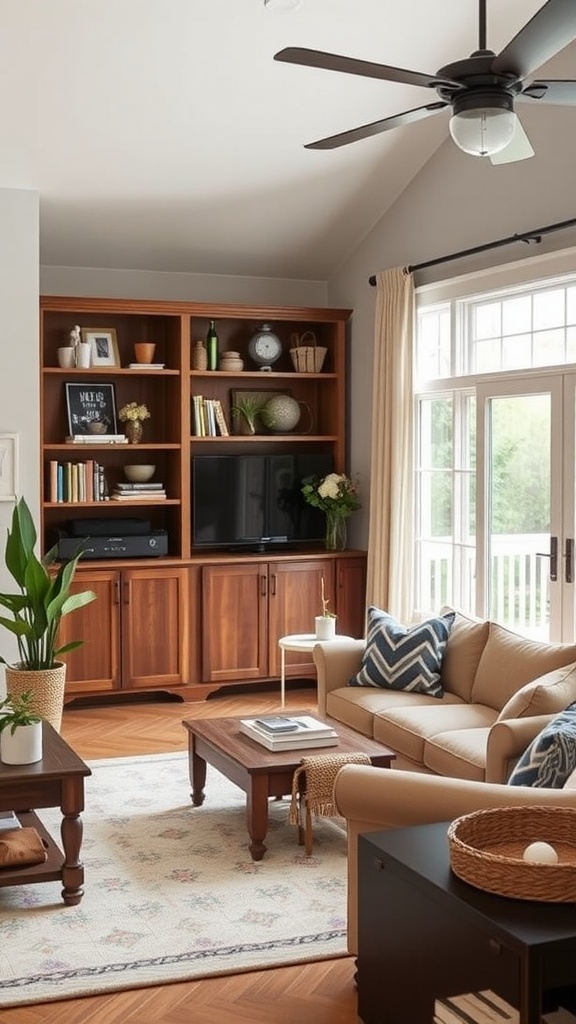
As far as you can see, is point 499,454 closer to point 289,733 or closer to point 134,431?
point 289,733

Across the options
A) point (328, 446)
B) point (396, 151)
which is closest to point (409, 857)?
point (396, 151)

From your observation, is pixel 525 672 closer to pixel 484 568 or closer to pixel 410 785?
pixel 484 568

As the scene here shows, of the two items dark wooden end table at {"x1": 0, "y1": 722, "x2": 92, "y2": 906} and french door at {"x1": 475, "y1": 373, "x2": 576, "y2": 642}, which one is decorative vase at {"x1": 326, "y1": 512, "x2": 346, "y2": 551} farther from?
dark wooden end table at {"x1": 0, "y1": 722, "x2": 92, "y2": 906}

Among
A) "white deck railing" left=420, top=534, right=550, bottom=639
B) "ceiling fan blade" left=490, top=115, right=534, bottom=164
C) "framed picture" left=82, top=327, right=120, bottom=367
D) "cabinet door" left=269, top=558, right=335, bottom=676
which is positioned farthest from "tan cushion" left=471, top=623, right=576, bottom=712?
"framed picture" left=82, top=327, right=120, bottom=367

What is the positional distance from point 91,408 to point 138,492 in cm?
60

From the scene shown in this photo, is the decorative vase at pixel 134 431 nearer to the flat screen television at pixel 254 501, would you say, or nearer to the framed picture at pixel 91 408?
the framed picture at pixel 91 408

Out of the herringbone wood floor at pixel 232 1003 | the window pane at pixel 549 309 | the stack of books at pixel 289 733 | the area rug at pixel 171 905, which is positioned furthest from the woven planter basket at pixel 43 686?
the window pane at pixel 549 309

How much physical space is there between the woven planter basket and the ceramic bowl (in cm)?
170

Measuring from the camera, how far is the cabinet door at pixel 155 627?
6.84 m

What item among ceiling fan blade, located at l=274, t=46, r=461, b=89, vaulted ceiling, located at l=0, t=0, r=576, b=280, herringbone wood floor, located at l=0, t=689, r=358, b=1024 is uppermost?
vaulted ceiling, located at l=0, t=0, r=576, b=280

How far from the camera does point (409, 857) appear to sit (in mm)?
2799

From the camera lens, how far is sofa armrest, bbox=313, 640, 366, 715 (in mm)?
5562

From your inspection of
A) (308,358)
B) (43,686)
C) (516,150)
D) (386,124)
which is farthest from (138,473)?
(386,124)

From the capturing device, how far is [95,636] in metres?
6.77
